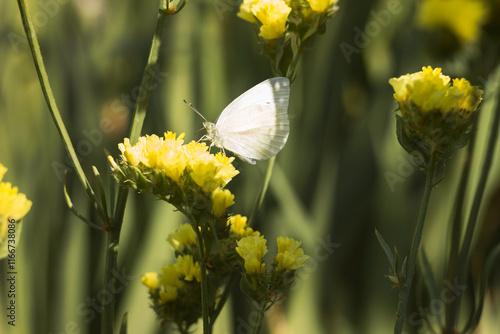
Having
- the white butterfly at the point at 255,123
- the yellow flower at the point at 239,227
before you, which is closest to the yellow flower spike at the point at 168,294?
the yellow flower at the point at 239,227

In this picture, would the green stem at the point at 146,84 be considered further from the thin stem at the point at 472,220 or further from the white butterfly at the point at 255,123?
the thin stem at the point at 472,220

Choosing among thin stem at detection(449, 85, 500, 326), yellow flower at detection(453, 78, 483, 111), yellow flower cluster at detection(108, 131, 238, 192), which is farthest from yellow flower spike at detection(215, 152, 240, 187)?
thin stem at detection(449, 85, 500, 326)

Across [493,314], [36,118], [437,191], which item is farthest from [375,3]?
[36,118]

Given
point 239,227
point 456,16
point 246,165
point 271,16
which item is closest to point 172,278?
point 239,227

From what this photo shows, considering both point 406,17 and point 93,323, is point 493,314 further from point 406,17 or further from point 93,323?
point 93,323

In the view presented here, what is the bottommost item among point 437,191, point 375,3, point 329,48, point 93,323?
point 93,323

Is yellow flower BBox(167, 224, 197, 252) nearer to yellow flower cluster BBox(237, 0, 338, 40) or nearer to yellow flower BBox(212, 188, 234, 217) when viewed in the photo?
yellow flower BBox(212, 188, 234, 217)

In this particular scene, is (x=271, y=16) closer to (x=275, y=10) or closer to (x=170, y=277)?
(x=275, y=10)
